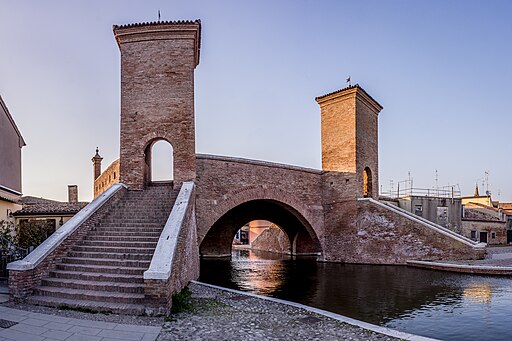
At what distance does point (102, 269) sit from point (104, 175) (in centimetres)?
963

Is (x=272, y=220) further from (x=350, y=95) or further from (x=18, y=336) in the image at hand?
(x=18, y=336)

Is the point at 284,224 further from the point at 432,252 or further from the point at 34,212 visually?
the point at 34,212

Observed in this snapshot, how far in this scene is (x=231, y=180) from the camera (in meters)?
13.5

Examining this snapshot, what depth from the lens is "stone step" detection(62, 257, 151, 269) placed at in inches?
268

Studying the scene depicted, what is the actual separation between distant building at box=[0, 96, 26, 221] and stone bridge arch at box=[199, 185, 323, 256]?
285 inches

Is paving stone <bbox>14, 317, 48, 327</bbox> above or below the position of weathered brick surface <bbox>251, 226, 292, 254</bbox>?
above

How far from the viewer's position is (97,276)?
21.1ft

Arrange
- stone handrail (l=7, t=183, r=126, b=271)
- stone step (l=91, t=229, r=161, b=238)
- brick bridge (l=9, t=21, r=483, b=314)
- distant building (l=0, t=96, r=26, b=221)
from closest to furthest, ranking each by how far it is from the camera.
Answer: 1. stone handrail (l=7, t=183, r=126, b=271)
2. brick bridge (l=9, t=21, r=483, b=314)
3. stone step (l=91, t=229, r=161, b=238)
4. distant building (l=0, t=96, r=26, b=221)

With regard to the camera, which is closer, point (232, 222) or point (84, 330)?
point (84, 330)

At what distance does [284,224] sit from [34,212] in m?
12.4

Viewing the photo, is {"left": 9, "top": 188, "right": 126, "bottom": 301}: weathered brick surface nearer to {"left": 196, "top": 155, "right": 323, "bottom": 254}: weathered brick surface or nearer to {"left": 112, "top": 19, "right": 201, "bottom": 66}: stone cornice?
{"left": 196, "top": 155, "right": 323, "bottom": 254}: weathered brick surface

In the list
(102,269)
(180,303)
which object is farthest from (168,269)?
(102,269)

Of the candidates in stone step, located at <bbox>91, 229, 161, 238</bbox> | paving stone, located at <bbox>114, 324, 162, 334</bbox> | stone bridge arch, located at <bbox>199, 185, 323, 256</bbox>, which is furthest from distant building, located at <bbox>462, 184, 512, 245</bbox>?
paving stone, located at <bbox>114, 324, 162, 334</bbox>

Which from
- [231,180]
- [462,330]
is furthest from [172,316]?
[231,180]
